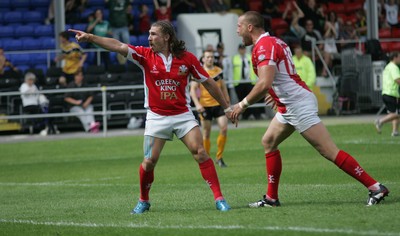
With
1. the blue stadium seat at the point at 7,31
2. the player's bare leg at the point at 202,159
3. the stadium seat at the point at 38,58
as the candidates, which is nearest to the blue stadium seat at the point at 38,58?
the stadium seat at the point at 38,58

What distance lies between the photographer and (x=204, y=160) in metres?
10.8

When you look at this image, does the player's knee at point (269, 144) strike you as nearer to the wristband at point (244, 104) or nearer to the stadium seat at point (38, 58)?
the wristband at point (244, 104)

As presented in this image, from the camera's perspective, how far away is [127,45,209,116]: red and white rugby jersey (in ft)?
35.6

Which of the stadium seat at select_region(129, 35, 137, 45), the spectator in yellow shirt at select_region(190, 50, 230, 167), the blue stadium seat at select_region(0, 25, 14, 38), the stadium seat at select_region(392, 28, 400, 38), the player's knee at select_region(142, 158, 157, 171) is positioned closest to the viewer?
the player's knee at select_region(142, 158, 157, 171)

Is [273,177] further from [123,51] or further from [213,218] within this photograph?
[123,51]

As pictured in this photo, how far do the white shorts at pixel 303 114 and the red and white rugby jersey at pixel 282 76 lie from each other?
6 cm

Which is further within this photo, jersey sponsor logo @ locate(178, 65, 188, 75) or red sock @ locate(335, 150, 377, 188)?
jersey sponsor logo @ locate(178, 65, 188, 75)

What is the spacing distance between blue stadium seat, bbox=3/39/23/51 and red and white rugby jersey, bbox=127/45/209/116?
20912mm

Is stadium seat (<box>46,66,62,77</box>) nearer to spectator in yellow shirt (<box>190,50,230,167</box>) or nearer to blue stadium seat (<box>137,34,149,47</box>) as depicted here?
blue stadium seat (<box>137,34,149,47</box>)

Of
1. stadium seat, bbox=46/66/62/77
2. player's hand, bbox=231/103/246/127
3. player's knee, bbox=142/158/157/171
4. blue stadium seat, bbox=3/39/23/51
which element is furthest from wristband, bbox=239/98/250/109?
blue stadium seat, bbox=3/39/23/51

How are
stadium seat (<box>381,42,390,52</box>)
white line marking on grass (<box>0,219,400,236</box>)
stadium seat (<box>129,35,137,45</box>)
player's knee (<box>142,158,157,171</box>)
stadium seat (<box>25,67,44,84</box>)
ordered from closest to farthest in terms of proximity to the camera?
white line marking on grass (<box>0,219,400,236</box>), player's knee (<box>142,158,157,171</box>), stadium seat (<box>25,67,44,84</box>), stadium seat (<box>129,35,137,45</box>), stadium seat (<box>381,42,390,52</box>)

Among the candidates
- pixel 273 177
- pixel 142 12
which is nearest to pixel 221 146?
pixel 273 177

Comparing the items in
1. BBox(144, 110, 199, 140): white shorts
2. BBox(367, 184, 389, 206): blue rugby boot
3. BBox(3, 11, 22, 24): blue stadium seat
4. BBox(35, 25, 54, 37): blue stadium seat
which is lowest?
BBox(367, 184, 389, 206): blue rugby boot

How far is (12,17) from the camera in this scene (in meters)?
32.1
